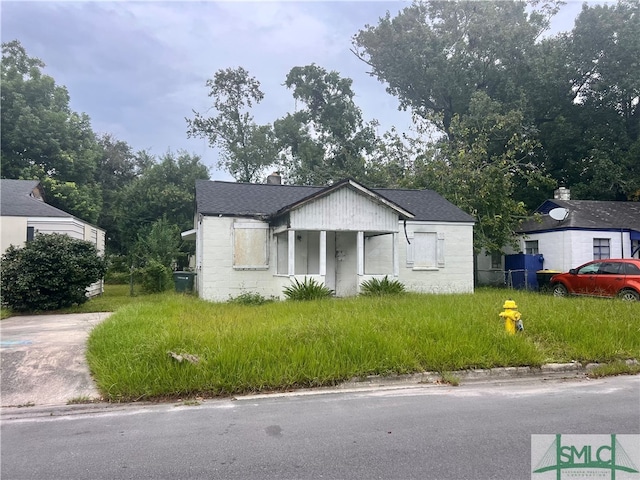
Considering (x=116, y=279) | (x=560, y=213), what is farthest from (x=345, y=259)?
(x=116, y=279)

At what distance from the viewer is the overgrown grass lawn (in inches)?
229

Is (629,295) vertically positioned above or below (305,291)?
below

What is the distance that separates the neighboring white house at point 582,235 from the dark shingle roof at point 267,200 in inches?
223

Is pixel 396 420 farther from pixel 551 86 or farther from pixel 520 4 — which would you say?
pixel 520 4

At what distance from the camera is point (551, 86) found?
2834 cm

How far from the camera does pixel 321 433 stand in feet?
14.3

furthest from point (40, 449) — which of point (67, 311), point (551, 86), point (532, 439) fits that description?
point (551, 86)

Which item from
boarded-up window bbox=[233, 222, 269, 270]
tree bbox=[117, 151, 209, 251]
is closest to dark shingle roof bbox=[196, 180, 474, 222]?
boarded-up window bbox=[233, 222, 269, 270]

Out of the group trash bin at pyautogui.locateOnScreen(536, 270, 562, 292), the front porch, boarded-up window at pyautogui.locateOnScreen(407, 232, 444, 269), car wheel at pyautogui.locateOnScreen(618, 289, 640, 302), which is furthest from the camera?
trash bin at pyautogui.locateOnScreen(536, 270, 562, 292)

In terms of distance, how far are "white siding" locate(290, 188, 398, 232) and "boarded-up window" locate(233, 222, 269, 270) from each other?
1.74 m

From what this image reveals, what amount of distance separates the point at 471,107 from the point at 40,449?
1125 inches

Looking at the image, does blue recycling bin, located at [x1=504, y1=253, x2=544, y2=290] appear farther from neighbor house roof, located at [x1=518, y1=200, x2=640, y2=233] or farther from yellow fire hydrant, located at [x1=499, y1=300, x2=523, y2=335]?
yellow fire hydrant, located at [x1=499, y1=300, x2=523, y2=335]

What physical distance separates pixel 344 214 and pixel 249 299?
394 cm

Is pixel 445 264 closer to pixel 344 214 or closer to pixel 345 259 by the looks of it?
pixel 345 259
